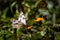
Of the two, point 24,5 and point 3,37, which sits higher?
point 24,5

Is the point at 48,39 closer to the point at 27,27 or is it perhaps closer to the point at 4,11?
the point at 27,27

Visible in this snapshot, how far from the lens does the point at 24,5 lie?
2.92 metres

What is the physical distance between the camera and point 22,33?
7.57 feet

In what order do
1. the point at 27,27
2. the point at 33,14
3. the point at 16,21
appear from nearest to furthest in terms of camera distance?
the point at 16,21 → the point at 27,27 → the point at 33,14

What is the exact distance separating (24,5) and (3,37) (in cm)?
82

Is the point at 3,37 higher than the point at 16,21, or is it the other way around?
the point at 16,21

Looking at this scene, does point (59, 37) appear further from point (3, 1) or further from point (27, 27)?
point (3, 1)

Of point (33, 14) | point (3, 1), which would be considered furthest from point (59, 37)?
point (3, 1)

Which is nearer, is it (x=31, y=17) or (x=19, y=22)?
(x=19, y=22)

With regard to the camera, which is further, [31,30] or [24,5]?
[24,5]

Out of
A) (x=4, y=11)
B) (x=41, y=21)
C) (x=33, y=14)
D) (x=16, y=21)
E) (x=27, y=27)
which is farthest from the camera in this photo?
(x=4, y=11)

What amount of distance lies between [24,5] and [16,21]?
697mm

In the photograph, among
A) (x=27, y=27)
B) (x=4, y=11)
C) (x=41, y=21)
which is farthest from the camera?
(x=4, y=11)

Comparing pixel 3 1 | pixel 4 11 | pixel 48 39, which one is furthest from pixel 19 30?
pixel 3 1
